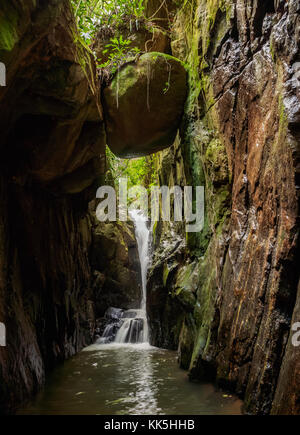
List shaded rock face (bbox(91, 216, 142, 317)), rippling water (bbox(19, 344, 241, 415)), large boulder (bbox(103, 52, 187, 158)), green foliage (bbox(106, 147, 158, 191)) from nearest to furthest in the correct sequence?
rippling water (bbox(19, 344, 241, 415)) → large boulder (bbox(103, 52, 187, 158)) → green foliage (bbox(106, 147, 158, 191)) → shaded rock face (bbox(91, 216, 142, 317))

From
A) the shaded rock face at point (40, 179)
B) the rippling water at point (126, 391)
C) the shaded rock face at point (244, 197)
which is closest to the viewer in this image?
the shaded rock face at point (244, 197)

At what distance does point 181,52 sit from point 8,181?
539 cm

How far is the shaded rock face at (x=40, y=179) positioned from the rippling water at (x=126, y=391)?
500mm

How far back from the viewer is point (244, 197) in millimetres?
5316

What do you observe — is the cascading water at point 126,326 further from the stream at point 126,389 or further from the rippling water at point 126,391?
the rippling water at point 126,391

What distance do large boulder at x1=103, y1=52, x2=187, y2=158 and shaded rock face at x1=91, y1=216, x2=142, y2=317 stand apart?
675 cm

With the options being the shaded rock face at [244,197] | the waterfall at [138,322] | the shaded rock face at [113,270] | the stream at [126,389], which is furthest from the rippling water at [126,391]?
the shaded rock face at [113,270]

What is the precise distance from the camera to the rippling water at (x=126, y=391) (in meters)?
4.65

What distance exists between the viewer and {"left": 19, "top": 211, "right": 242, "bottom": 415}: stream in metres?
4.66

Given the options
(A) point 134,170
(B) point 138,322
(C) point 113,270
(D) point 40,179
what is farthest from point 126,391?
(C) point 113,270

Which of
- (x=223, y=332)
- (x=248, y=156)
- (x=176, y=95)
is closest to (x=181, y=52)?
(x=176, y=95)

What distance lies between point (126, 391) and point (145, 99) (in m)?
5.80

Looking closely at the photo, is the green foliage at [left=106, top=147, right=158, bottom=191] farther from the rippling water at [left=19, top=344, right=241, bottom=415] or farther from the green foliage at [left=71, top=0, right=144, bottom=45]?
the rippling water at [left=19, top=344, right=241, bottom=415]

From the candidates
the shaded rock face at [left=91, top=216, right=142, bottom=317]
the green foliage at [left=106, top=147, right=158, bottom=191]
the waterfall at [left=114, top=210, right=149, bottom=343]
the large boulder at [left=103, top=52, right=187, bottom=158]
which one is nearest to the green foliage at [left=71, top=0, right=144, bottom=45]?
the large boulder at [left=103, top=52, right=187, bottom=158]
